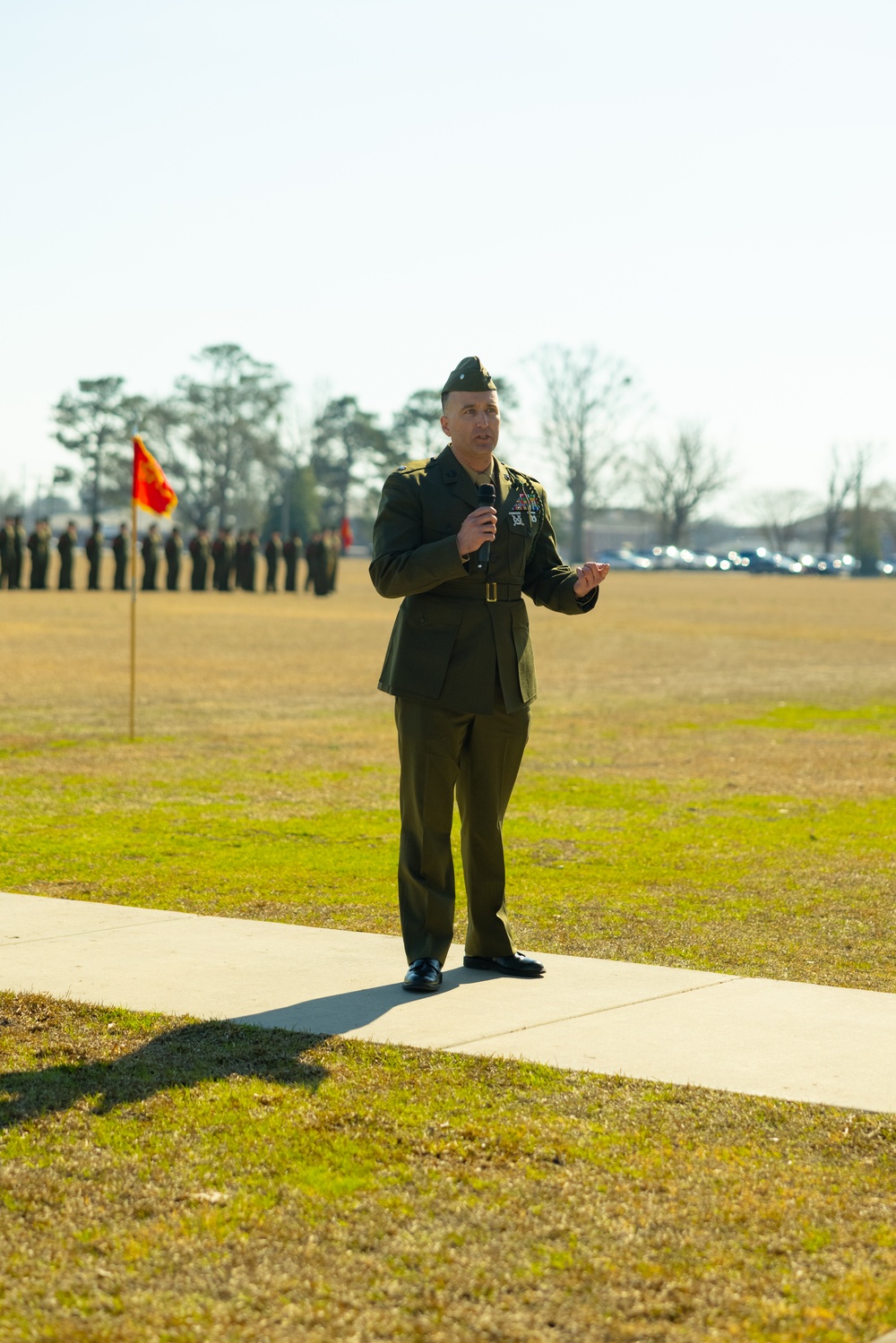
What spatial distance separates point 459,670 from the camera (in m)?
6.04

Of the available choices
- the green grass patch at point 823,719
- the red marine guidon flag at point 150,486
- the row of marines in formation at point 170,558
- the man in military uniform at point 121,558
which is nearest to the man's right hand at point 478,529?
the red marine guidon flag at point 150,486

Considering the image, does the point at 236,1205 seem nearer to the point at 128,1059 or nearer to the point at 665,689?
the point at 128,1059

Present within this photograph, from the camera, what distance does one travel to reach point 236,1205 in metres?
3.83

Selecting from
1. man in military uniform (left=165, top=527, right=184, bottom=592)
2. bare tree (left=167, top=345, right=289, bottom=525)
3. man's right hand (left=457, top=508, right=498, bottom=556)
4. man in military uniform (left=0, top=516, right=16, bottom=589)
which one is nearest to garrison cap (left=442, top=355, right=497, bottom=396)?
man's right hand (left=457, top=508, right=498, bottom=556)

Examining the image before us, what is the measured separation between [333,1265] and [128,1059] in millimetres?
1601

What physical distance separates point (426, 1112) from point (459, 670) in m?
1.91

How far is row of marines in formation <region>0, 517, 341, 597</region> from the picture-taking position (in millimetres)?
50562

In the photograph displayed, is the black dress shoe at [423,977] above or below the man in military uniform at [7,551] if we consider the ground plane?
below

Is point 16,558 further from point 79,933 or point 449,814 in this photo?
point 449,814

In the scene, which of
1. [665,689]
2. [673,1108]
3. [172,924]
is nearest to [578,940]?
[172,924]

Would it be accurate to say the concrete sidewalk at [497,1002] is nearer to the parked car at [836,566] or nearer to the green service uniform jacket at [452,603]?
the green service uniform jacket at [452,603]

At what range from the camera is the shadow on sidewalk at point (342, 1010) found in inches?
212

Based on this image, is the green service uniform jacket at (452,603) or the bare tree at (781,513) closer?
the green service uniform jacket at (452,603)

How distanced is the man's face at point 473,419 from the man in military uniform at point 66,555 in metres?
45.2
